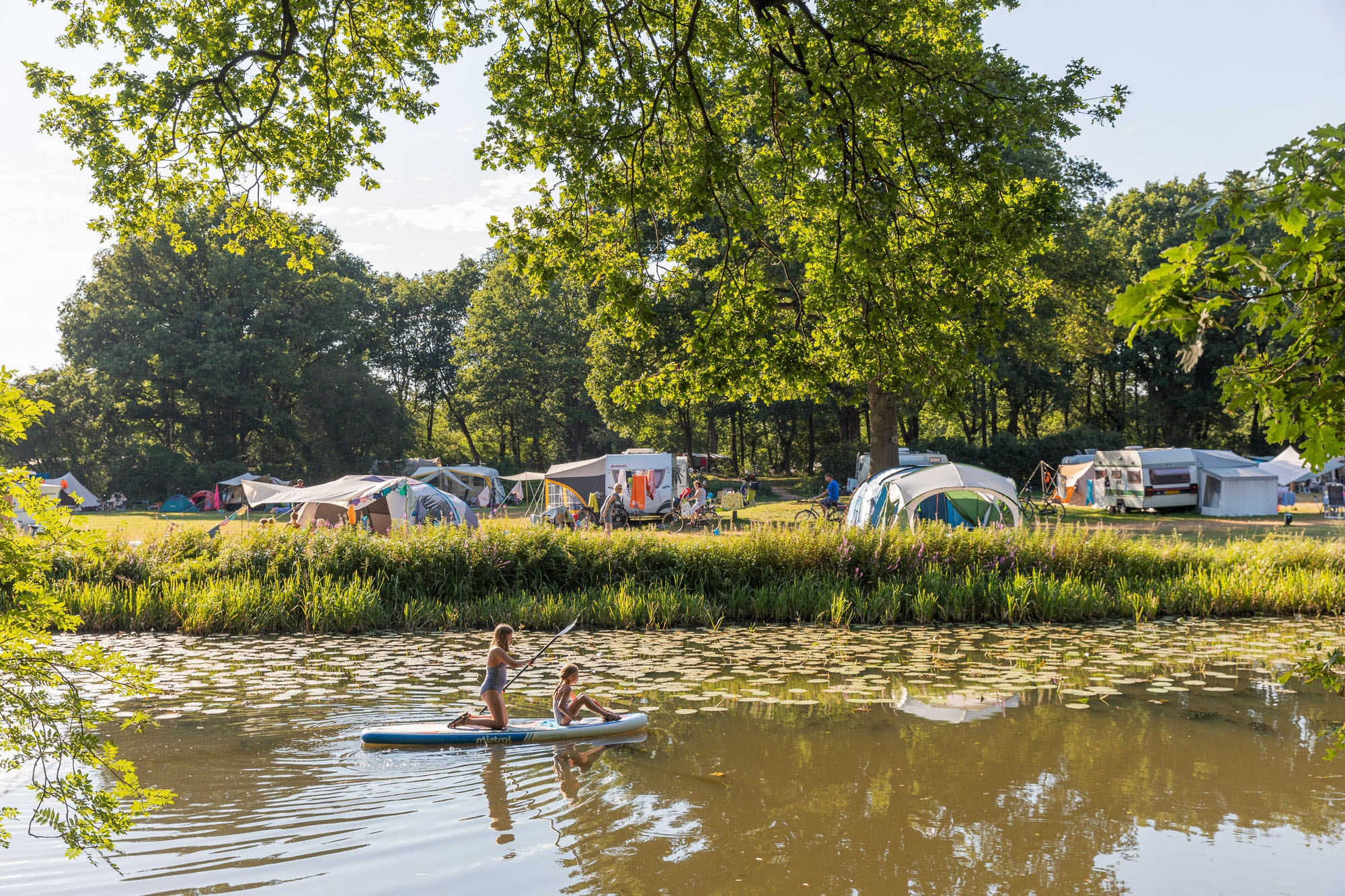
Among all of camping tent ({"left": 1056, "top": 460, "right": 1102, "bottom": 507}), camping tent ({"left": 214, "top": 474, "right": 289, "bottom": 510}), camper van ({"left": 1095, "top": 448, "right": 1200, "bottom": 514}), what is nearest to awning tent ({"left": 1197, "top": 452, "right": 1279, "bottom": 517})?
camper van ({"left": 1095, "top": 448, "right": 1200, "bottom": 514})

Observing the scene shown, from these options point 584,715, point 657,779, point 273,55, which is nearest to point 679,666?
point 584,715

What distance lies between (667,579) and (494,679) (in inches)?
223

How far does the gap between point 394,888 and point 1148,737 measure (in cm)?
551

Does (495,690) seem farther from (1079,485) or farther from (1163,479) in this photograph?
(1079,485)

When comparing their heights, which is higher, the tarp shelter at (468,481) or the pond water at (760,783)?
the tarp shelter at (468,481)

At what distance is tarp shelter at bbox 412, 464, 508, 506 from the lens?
38.8 metres

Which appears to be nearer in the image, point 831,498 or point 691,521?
point 691,521

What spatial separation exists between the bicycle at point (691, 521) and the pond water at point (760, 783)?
45.4 feet

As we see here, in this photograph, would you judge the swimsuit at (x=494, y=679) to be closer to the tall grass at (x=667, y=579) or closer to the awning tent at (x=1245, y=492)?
the tall grass at (x=667, y=579)

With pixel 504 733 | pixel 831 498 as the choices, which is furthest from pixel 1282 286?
pixel 831 498

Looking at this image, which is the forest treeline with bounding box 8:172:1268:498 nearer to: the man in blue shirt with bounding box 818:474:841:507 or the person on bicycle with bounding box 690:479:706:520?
the person on bicycle with bounding box 690:479:706:520

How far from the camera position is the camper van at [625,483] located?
25.8 m

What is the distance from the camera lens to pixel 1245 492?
2655cm

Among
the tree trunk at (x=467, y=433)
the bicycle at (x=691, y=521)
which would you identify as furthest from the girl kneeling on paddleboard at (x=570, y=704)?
the tree trunk at (x=467, y=433)
